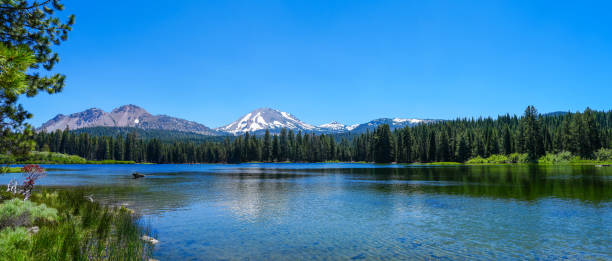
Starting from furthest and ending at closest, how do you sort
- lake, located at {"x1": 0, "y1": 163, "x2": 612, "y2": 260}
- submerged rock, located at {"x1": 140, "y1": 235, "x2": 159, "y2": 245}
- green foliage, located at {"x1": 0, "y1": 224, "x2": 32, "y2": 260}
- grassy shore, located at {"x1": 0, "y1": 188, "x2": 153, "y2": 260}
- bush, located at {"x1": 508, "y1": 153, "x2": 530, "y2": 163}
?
1. bush, located at {"x1": 508, "y1": 153, "x2": 530, "y2": 163}
2. submerged rock, located at {"x1": 140, "y1": 235, "x2": 159, "y2": 245}
3. lake, located at {"x1": 0, "y1": 163, "x2": 612, "y2": 260}
4. grassy shore, located at {"x1": 0, "y1": 188, "x2": 153, "y2": 260}
5. green foliage, located at {"x1": 0, "y1": 224, "x2": 32, "y2": 260}

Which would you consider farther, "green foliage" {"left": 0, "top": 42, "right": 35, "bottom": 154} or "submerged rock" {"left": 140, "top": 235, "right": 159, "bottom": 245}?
"submerged rock" {"left": 140, "top": 235, "right": 159, "bottom": 245}

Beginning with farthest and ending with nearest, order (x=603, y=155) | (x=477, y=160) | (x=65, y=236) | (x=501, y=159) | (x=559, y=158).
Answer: (x=477, y=160) → (x=501, y=159) → (x=559, y=158) → (x=603, y=155) → (x=65, y=236)

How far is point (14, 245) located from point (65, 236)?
357cm

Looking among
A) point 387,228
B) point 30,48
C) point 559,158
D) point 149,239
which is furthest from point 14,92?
point 559,158

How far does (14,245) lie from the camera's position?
1103 cm

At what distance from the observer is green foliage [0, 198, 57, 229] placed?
1554 centimetres

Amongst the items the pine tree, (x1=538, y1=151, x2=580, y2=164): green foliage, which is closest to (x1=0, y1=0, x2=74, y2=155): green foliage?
(x1=538, y1=151, x2=580, y2=164): green foliage

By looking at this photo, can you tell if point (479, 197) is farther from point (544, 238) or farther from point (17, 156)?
point (17, 156)

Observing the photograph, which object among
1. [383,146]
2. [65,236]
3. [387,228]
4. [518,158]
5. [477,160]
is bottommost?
[477,160]

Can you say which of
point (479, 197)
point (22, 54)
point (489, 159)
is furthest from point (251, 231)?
point (489, 159)

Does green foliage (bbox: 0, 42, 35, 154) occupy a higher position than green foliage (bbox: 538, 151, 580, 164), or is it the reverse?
green foliage (bbox: 0, 42, 35, 154)

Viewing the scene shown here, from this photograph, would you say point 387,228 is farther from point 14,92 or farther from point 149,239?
point 14,92

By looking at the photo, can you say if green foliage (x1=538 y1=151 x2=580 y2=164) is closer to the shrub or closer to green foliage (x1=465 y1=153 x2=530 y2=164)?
green foliage (x1=465 y1=153 x2=530 y2=164)

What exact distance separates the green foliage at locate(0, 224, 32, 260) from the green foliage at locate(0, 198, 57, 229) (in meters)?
3.69
